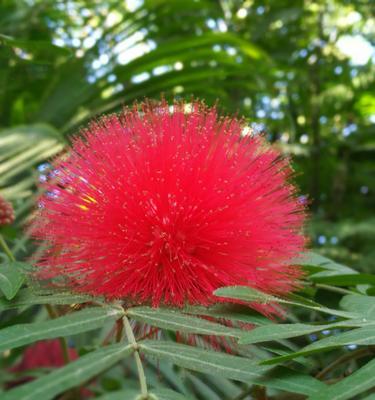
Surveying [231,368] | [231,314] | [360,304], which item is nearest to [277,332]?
[231,368]

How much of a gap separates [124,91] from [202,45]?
0.43m

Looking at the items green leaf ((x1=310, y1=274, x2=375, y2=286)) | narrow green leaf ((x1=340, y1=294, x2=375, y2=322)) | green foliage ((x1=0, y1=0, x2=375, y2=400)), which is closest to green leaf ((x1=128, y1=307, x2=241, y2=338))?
green foliage ((x1=0, y1=0, x2=375, y2=400))

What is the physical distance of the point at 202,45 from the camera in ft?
8.84

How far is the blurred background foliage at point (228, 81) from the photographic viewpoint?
257cm

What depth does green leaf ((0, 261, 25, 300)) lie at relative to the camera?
102cm

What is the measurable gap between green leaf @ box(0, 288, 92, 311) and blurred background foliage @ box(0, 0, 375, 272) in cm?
47

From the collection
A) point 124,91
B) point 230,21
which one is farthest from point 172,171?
point 230,21

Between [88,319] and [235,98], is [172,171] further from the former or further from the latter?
[235,98]

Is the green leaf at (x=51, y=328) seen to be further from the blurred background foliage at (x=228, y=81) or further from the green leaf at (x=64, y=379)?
the blurred background foliage at (x=228, y=81)

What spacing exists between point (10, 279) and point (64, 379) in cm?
42

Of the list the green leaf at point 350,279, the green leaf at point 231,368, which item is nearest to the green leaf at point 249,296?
the green leaf at point 231,368

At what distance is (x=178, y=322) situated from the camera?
97 centimetres

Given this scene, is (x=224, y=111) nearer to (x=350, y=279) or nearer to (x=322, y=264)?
(x=322, y=264)

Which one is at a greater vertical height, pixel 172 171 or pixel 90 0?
pixel 90 0
